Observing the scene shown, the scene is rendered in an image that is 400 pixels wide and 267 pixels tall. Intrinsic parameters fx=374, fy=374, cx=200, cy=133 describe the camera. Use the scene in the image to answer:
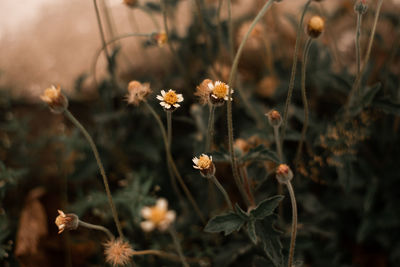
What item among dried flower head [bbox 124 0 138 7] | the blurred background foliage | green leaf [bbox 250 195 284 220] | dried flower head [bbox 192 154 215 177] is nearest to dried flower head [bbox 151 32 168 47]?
the blurred background foliage

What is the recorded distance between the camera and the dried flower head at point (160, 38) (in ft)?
3.33

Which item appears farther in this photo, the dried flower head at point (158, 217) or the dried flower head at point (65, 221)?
the dried flower head at point (65, 221)

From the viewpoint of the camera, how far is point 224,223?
84 cm

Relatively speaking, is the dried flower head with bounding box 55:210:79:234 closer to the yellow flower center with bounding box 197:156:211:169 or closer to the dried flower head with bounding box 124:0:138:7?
the yellow flower center with bounding box 197:156:211:169

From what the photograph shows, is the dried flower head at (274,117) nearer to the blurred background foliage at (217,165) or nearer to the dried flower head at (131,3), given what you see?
the blurred background foliage at (217,165)

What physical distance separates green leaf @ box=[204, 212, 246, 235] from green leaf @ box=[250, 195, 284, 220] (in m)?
0.03

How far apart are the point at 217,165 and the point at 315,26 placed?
A: 0.65m

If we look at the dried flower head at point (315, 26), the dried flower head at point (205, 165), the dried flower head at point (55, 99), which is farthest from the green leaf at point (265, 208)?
the dried flower head at point (55, 99)

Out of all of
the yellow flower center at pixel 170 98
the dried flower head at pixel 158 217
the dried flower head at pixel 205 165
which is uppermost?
the yellow flower center at pixel 170 98

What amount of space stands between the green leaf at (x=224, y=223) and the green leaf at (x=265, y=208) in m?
0.03

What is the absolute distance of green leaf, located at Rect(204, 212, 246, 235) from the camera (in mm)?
821

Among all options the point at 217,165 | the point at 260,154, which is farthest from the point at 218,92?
the point at 217,165

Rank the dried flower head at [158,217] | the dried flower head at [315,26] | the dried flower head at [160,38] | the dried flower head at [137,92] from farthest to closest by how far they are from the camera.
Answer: the dried flower head at [160,38]
the dried flower head at [137,92]
the dried flower head at [315,26]
the dried flower head at [158,217]

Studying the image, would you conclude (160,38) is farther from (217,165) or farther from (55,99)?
(217,165)
